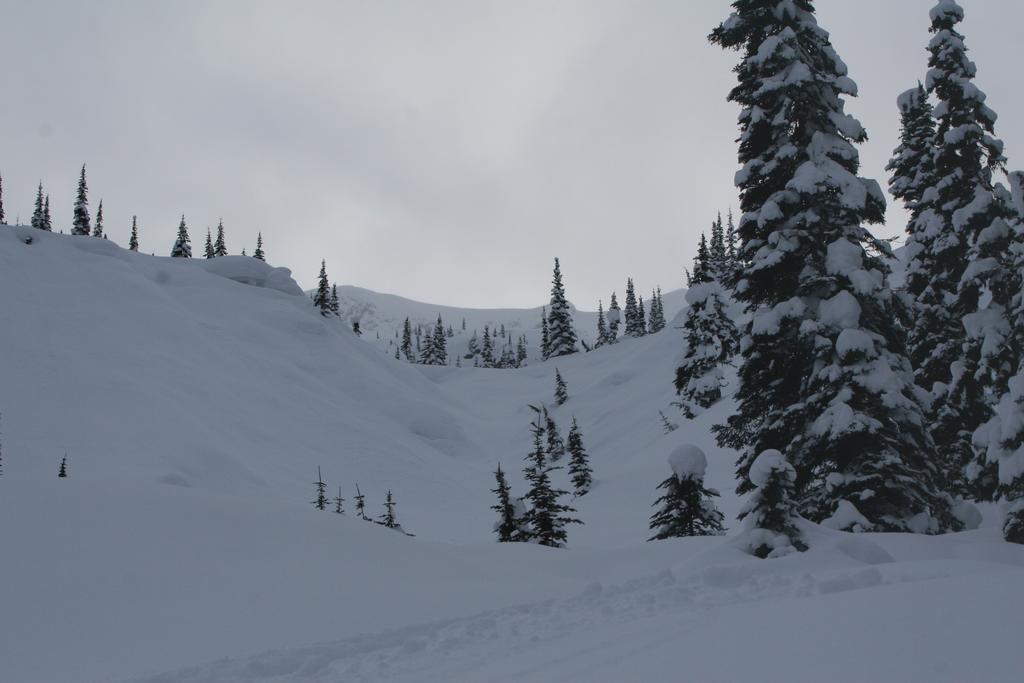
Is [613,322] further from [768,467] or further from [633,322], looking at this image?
[768,467]

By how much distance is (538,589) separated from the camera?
10.0 metres

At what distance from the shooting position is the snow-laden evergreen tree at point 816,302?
12.2 metres

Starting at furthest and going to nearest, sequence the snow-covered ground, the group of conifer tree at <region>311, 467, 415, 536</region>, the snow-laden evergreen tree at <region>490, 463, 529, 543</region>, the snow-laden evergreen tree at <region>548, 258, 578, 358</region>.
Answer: the snow-laden evergreen tree at <region>548, 258, 578, 358</region> < the group of conifer tree at <region>311, 467, 415, 536</region> < the snow-laden evergreen tree at <region>490, 463, 529, 543</region> < the snow-covered ground

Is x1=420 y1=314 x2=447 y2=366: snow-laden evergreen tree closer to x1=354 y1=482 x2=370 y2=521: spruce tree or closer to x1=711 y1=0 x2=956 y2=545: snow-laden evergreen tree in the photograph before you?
x1=354 y1=482 x2=370 y2=521: spruce tree

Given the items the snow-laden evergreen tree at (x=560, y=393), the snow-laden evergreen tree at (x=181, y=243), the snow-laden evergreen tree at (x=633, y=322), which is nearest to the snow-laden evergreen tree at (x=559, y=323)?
the snow-laden evergreen tree at (x=633, y=322)

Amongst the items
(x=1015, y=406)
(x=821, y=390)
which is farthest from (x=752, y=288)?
(x=1015, y=406)

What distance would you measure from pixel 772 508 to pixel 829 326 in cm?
409

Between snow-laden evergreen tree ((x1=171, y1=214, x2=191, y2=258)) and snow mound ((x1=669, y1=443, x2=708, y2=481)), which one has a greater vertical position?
snow-laden evergreen tree ((x1=171, y1=214, x2=191, y2=258))

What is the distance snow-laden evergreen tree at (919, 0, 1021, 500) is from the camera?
1606 cm

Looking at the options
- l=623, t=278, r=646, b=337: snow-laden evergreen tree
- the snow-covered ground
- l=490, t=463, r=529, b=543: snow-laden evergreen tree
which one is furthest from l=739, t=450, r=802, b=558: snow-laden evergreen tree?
l=623, t=278, r=646, b=337: snow-laden evergreen tree

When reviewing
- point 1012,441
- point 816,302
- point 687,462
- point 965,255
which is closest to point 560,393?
point 965,255

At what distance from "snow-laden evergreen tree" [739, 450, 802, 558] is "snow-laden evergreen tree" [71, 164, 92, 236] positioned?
10095cm

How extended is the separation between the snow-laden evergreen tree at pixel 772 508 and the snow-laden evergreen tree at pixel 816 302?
17 centimetres

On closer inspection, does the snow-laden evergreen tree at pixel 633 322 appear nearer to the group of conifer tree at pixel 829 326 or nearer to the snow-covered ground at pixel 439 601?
the snow-covered ground at pixel 439 601
